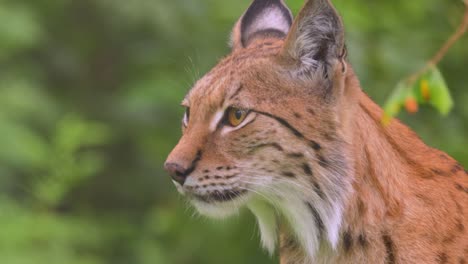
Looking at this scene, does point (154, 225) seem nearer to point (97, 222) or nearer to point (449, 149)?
point (97, 222)

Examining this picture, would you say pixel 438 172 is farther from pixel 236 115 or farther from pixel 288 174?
pixel 236 115

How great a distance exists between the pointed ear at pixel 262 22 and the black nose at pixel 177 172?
107cm

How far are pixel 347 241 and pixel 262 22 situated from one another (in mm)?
1506

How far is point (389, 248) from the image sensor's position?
609 centimetres

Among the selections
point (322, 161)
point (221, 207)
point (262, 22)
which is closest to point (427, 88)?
point (322, 161)

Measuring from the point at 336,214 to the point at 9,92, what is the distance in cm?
610

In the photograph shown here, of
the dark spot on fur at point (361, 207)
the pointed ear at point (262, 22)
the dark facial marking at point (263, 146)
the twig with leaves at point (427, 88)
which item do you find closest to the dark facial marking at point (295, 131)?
the dark facial marking at point (263, 146)

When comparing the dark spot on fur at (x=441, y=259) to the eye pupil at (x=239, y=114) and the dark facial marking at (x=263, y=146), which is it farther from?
the eye pupil at (x=239, y=114)

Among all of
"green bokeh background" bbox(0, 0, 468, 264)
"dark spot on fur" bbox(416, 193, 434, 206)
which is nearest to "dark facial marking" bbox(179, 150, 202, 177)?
"green bokeh background" bbox(0, 0, 468, 264)

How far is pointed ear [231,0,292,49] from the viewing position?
706 centimetres

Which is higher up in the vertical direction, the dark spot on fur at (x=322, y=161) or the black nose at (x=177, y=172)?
the black nose at (x=177, y=172)

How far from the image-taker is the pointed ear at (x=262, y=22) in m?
7.06

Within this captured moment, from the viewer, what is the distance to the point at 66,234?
952cm

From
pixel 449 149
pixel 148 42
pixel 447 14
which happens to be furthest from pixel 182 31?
pixel 449 149
